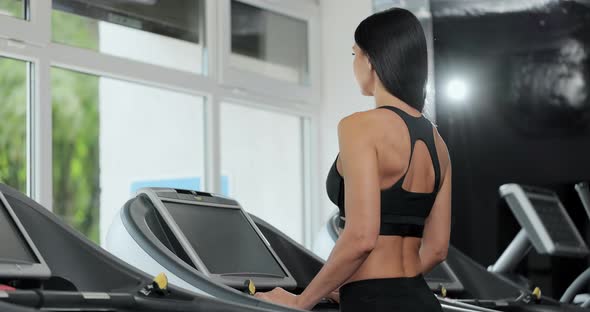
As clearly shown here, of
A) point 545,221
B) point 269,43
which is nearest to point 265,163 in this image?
point 269,43

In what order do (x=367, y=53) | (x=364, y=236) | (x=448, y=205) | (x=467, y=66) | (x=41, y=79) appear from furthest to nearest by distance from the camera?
(x=467, y=66) → (x=41, y=79) → (x=448, y=205) → (x=367, y=53) → (x=364, y=236)

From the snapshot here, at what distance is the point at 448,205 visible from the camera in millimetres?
2254

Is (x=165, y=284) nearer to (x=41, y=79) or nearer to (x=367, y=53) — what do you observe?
(x=367, y=53)

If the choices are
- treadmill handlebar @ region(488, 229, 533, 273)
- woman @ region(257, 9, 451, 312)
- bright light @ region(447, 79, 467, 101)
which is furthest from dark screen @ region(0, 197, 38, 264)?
bright light @ region(447, 79, 467, 101)

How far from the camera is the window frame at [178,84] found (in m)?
4.11

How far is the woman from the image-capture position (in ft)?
6.54

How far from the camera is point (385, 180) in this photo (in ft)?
6.73

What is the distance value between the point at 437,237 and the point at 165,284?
65 cm

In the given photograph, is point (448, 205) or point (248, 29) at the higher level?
point (248, 29)

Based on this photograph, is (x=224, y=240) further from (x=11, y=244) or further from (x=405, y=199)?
(x=405, y=199)

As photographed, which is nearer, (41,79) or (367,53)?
(367,53)

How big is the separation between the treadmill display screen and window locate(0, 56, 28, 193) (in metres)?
1.34

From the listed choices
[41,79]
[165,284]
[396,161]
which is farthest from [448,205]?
[41,79]

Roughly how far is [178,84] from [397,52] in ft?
9.83
